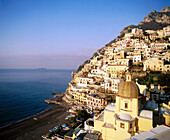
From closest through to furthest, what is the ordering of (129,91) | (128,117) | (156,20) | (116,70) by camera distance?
(128,117), (129,91), (116,70), (156,20)

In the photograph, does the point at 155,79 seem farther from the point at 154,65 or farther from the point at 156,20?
the point at 156,20

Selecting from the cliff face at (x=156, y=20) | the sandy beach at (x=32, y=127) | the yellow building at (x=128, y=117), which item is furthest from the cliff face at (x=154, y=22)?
the yellow building at (x=128, y=117)

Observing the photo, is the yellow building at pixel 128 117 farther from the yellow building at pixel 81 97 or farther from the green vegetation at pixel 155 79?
the yellow building at pixel 81 97

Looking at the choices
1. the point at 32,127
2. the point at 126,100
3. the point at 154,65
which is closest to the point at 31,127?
the point at 32,127

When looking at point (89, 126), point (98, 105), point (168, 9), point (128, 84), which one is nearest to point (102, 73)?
point (98, 105)

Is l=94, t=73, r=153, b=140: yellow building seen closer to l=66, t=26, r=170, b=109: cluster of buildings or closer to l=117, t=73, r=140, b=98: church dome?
l=117, t=73, r=140, b=98: church dome

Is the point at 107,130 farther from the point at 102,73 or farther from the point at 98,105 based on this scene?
the point at 102,73
